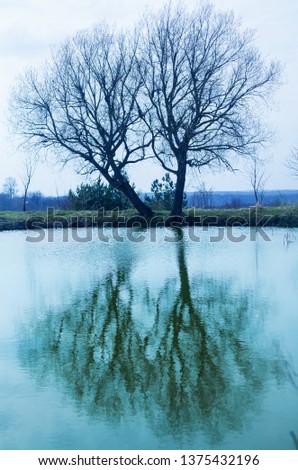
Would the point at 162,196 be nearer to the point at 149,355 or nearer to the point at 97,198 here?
the point at 97,198

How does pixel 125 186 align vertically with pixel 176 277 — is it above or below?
above

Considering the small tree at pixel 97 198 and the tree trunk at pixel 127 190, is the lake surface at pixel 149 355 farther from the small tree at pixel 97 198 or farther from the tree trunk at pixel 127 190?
the small tree at pixel 97 198

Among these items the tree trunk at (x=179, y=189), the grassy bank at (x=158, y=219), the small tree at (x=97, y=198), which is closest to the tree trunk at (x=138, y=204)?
the grassy bank at (x=158, y=219)

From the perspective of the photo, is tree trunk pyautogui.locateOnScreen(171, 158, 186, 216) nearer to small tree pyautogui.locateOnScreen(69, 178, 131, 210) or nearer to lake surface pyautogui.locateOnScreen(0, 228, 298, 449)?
small tree pyautogui.locateOnScreen(69, 178, 131, 210)

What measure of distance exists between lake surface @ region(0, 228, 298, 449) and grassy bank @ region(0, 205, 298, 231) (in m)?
8.83

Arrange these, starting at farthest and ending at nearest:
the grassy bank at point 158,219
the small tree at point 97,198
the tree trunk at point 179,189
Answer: the small tree at point 97,198 → the tree trunk at point 179,189 → the grassy bank at point 158,219

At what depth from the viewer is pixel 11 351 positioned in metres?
5.65

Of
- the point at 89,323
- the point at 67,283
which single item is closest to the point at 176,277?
the point at 67,283

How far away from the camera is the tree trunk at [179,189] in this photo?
2094 centimetres

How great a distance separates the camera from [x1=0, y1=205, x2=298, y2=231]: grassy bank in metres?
19.5

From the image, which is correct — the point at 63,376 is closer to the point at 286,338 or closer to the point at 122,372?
the point at 122,372

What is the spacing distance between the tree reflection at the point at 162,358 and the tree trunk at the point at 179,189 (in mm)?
12755

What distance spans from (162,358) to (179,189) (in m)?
16.0
